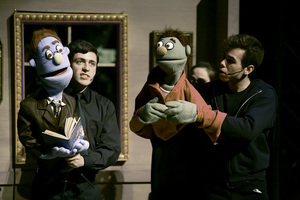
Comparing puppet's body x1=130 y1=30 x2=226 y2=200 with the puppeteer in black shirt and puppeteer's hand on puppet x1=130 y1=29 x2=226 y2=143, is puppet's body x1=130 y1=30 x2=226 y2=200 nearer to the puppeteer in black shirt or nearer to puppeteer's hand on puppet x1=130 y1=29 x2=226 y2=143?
puppeteer's hand on puppet x1=130 y1=29 x2=226 y2=143

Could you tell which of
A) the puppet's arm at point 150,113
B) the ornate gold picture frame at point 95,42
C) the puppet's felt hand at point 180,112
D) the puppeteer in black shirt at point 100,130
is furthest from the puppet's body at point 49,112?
→ the ornate gold picture frame at point 95,42

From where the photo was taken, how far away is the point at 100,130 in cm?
227

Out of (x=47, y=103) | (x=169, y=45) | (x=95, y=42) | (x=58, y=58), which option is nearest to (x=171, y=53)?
(x=169, y=45)

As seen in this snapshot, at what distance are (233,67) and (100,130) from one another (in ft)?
2.58

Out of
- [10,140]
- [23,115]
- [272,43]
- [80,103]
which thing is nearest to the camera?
[23,115]

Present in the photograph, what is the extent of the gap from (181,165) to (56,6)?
1.58 metres

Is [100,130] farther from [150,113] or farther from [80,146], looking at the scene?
[150,113]

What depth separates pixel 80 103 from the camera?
2.26 metres

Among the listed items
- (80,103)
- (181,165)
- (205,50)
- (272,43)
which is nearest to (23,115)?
(80,103)

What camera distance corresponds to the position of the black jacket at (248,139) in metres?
2.08

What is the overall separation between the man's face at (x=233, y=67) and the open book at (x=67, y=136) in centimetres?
78

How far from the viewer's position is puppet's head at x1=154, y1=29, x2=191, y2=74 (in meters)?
1.92

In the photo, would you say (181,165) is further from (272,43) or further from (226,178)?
(272,43)

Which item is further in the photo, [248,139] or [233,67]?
[233,67]
